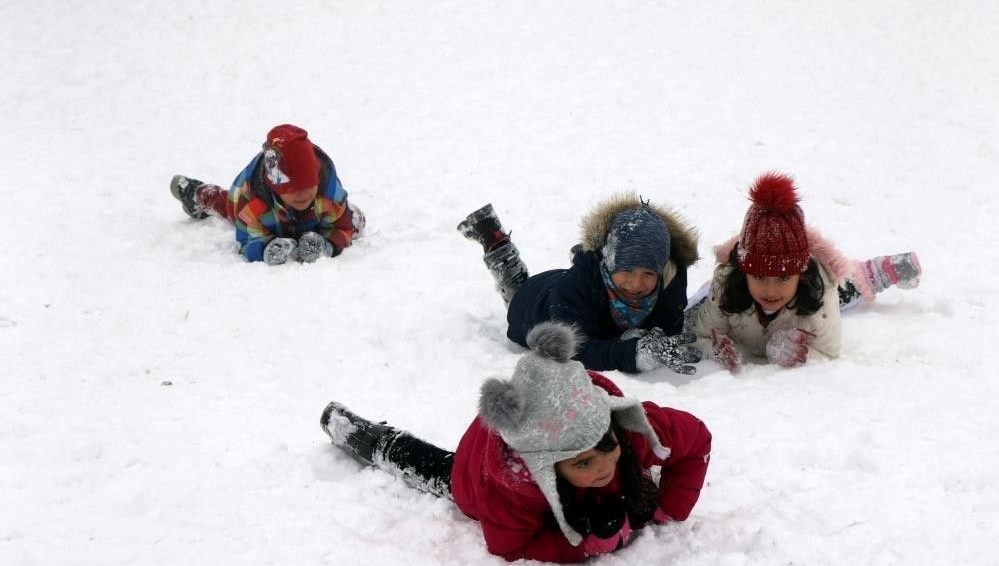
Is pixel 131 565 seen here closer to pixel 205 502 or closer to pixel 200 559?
pixel 200 559

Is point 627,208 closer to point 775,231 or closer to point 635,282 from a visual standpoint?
point 635,282

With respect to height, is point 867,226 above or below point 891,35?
below

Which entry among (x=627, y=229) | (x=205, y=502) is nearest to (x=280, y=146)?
(x=627, y=229)

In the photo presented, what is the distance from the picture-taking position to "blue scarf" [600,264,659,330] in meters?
4.45

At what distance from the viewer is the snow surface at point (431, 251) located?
323cm

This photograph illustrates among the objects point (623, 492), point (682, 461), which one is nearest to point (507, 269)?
point (682, 461)

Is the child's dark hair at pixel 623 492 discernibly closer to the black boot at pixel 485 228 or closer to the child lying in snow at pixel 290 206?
the black boot at pixel 485 228

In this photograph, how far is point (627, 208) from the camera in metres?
4.47

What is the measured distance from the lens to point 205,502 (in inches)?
133

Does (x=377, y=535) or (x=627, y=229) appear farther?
(x=627, y=229)

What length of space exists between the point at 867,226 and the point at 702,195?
130cm

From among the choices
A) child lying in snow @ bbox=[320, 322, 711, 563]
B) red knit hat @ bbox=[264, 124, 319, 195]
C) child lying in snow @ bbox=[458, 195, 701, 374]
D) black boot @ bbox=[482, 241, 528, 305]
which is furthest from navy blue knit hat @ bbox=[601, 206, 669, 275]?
red knit hat @ bbox=[264, 124, 319, 195]

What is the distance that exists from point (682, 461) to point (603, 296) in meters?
1.59

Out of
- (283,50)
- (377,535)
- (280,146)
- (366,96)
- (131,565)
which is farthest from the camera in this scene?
(283,50)
